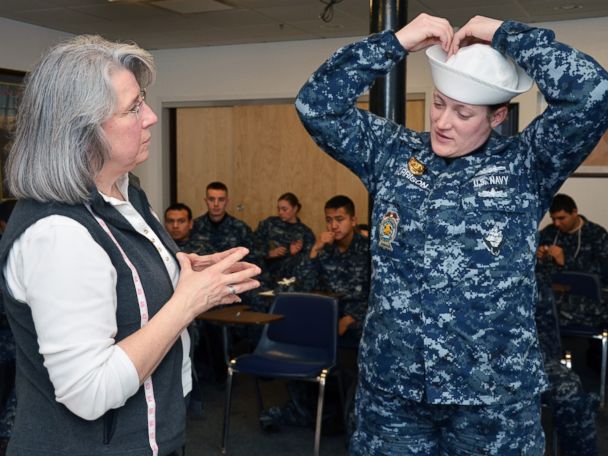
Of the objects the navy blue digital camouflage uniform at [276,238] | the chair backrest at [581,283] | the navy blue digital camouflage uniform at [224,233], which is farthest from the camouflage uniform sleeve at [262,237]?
the chair backrest at [581,283]

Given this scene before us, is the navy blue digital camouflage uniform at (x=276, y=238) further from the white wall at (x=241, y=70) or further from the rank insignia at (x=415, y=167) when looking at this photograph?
the rank insignia at (x=415, y=167)

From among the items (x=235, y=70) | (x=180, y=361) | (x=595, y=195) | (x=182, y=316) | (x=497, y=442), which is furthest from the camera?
(x=235, y=70)

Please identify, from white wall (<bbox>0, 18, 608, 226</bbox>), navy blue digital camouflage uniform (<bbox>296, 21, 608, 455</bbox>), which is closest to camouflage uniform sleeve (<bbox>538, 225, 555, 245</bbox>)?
white wall (<bbox>0, 18, 608, 226</bbox>)

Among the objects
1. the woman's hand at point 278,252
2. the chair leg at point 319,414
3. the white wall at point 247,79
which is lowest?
the chair leg at point 319,414

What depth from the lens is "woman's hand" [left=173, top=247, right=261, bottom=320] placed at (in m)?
1.32

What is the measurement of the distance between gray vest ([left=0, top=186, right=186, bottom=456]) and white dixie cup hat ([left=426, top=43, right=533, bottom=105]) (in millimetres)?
851

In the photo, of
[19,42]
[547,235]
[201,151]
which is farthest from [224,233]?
[547,235]

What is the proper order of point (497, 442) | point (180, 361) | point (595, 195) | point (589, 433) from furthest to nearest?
point (595, 195) < point (589, 433) < point (497, 442) < point (180, 361)

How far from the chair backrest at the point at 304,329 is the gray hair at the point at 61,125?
2839mm

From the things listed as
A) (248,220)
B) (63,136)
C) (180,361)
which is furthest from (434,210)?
(248,220)

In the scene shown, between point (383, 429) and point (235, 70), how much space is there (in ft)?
21.5

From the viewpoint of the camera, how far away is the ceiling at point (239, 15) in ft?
18.8

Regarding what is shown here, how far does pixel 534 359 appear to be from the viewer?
1.76m

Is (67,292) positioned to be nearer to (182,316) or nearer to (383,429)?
(182,316)
